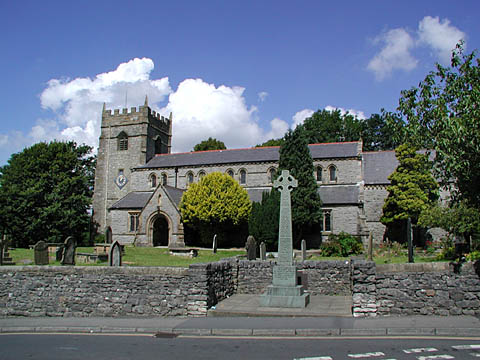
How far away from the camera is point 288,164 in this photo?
37.8 metres

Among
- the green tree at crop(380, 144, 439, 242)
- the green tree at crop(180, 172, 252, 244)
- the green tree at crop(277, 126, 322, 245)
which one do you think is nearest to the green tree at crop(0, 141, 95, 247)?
the green tree at crop(180, 172, 252, 244)

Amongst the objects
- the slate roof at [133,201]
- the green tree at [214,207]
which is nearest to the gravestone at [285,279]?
the green tree at [214,207]

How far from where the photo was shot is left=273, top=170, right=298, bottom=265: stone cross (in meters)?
13.2

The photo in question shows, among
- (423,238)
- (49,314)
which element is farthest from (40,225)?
(423,238)

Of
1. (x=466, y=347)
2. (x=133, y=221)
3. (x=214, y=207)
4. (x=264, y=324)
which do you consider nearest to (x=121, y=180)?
(x=133, y=221)

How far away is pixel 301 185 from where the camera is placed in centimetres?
3697

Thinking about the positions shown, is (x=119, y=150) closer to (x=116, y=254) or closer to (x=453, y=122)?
(x=116, y=254)

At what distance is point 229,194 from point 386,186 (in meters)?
15.7

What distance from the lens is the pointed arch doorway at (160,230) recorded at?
39306 millimetres

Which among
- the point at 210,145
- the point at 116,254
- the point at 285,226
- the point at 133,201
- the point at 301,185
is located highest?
the point at 210,145

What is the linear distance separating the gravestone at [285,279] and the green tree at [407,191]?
25.4m

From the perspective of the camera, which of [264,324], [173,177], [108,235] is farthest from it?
[173,177]

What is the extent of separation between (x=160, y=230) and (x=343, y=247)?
1899cm

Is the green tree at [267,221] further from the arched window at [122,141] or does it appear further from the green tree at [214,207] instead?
the arched window at [122,141]
